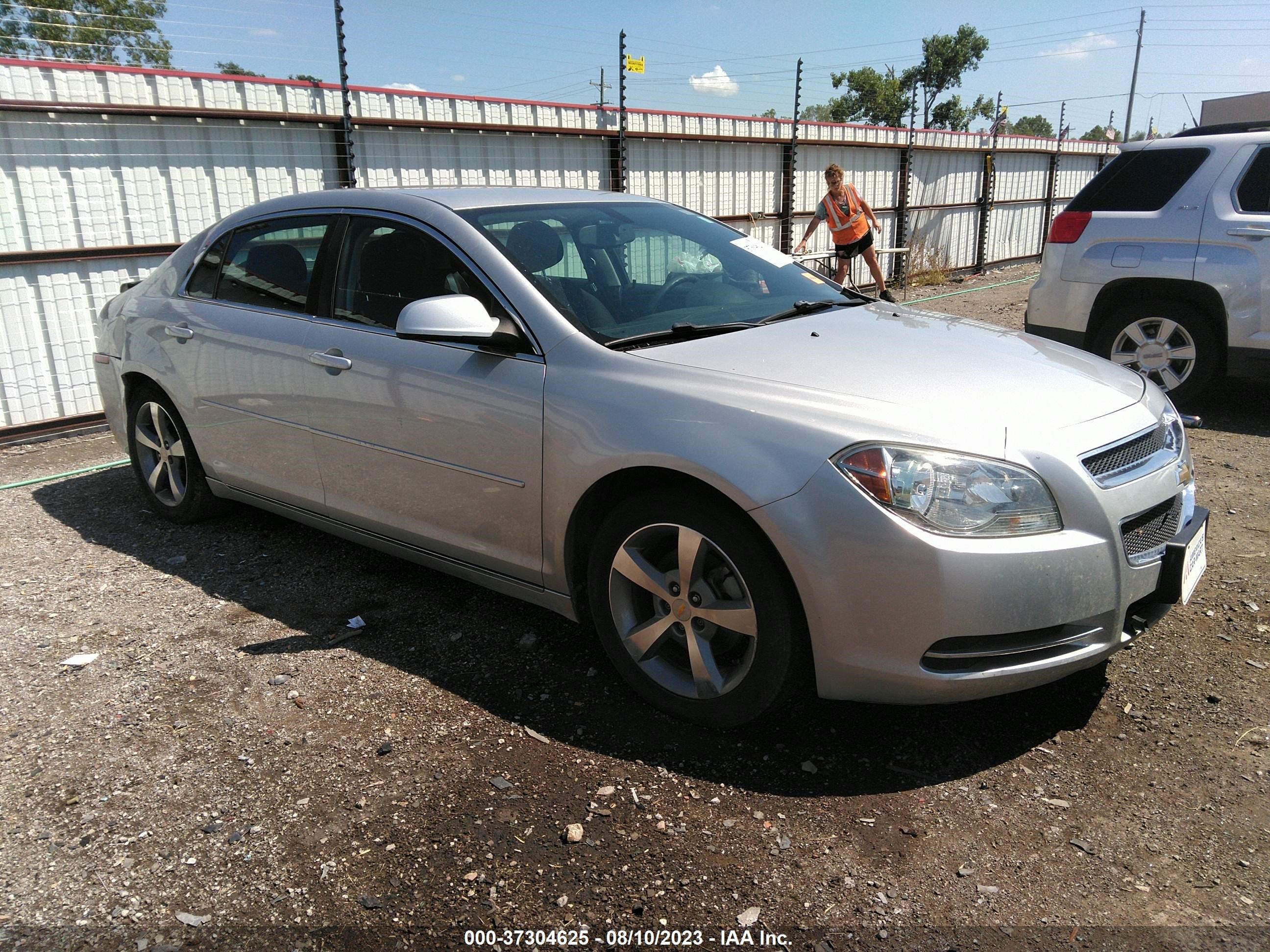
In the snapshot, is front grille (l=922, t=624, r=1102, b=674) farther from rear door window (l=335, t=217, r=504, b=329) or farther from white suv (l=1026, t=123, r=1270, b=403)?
white suv (l=1026, t=123, r=1270, b=403)

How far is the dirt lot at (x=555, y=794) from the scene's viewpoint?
7.47ft

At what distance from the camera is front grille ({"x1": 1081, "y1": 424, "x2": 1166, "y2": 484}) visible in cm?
267

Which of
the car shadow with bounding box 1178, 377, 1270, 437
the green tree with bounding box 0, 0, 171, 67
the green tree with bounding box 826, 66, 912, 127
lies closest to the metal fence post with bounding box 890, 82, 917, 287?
the car shadow with bounding box 1178, 377, 1270, 437

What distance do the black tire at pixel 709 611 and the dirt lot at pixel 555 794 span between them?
0.14m

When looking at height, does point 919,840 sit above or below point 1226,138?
below

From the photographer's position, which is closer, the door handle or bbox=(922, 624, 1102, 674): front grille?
bbox=(922, 624, 1102, 674): front grille

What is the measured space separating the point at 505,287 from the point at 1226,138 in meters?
5.72

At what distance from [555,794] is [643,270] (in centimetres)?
203

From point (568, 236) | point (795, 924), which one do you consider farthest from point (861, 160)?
point (795, 924)

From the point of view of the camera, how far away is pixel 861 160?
14.5 meters

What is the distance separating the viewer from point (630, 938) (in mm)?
2205

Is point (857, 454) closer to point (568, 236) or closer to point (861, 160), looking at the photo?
point (568, 236)

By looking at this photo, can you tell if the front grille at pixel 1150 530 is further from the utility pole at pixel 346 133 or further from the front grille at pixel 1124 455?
the utility pole at pixel 346 133

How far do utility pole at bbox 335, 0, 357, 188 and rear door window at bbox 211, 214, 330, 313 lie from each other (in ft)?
12.2
